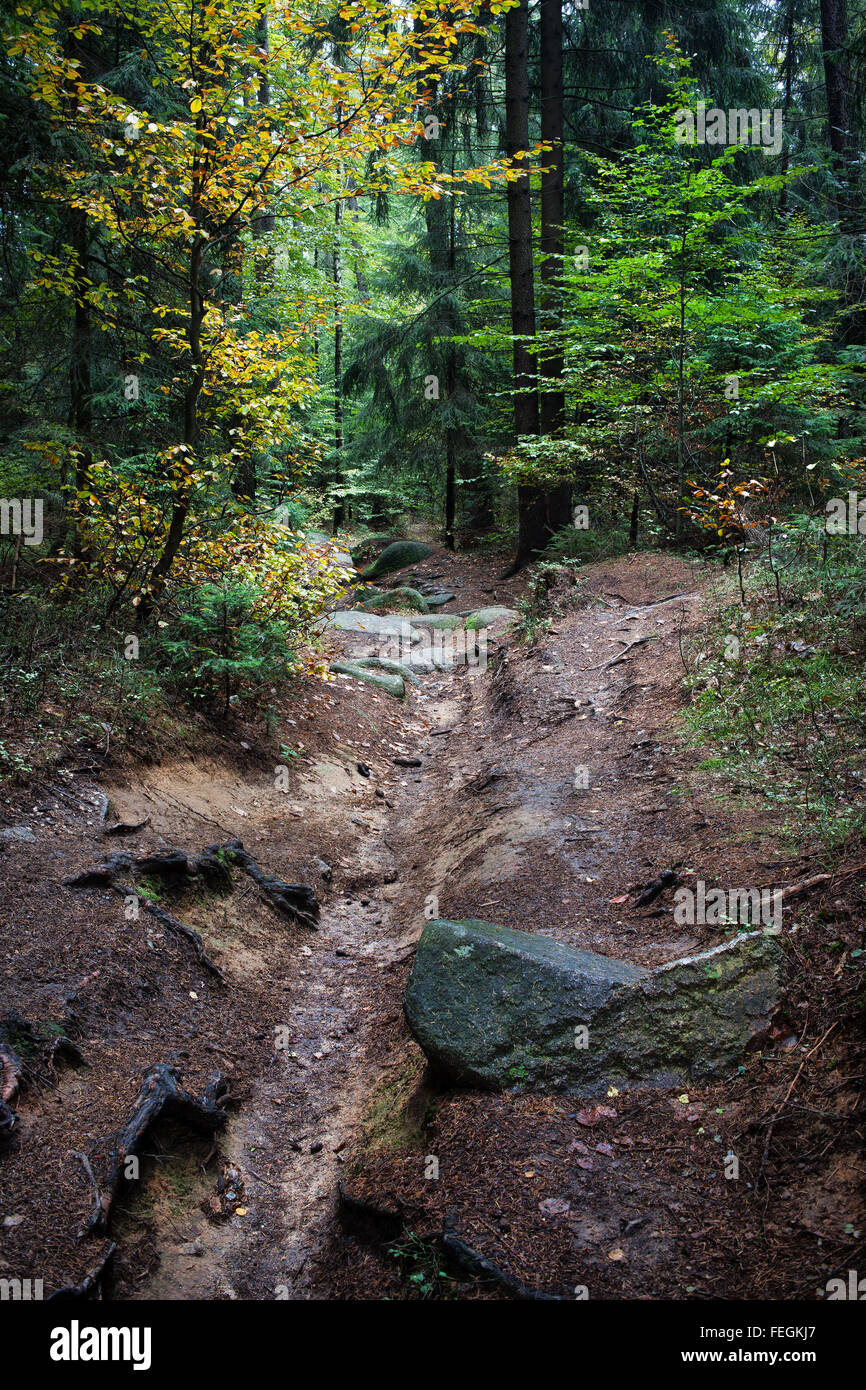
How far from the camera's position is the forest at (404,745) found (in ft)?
10.5

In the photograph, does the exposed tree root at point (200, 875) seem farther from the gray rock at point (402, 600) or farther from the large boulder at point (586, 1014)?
the gray rock at point (402, 600)

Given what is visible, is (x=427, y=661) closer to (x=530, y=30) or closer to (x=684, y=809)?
(x=684, y=809)

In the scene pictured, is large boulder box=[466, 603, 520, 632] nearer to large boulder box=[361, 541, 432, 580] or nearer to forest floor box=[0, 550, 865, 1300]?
forest floor box=[0, 550, 865, 1300]

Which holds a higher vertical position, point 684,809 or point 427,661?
point 427,661

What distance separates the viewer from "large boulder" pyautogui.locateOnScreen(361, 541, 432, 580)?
19.7 meters

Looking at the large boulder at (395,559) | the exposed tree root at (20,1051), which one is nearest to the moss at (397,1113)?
the exposed tree root at (20,1051)

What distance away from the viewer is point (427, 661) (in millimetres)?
12820

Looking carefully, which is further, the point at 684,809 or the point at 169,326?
the point at 169,326

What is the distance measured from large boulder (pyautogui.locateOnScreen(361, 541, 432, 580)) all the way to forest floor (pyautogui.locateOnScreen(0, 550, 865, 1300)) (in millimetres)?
12056

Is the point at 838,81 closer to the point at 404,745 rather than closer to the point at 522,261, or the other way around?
the point at 522,261

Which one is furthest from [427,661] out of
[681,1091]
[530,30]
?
[530,30]

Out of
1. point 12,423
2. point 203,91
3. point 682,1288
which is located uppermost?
point 203,91
